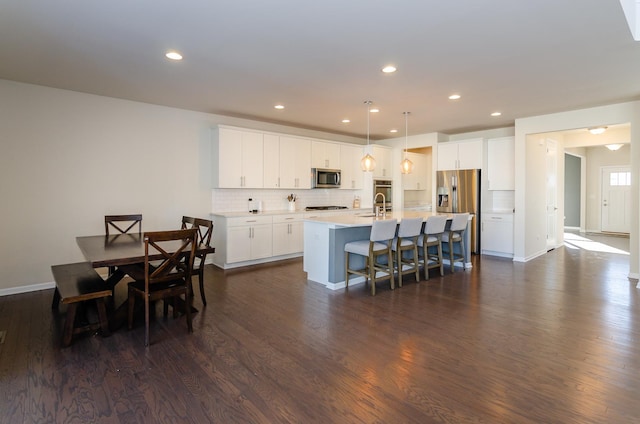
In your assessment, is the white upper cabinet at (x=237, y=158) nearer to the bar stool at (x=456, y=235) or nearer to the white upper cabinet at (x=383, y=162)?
the white upper cabinet at (x=383, y=162)

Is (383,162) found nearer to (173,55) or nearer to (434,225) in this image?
(434,225)

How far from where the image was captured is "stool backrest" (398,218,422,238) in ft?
15.1

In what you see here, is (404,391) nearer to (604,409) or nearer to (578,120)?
(604,409)

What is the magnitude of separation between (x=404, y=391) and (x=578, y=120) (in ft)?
18.6

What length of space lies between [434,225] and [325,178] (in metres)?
2.75

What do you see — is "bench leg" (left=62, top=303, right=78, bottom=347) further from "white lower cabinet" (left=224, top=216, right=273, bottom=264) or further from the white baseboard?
"white lower cabinet" (left=224, top=216, right=273, bottom=264)

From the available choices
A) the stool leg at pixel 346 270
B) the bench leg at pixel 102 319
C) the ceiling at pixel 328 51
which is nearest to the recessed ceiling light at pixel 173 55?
the ceiling at pixel 328 51

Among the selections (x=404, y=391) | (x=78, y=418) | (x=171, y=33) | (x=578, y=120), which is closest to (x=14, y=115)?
(x=171, y=33)

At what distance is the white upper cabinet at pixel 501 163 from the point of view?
6703 millimetres

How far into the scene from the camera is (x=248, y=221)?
575cm

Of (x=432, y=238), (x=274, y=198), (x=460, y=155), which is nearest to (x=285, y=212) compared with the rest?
(x=274, y=198)

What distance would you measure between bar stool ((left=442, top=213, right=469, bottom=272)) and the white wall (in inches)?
165

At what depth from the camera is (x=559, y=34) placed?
293 cm

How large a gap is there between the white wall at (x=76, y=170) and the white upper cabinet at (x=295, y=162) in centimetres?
157
